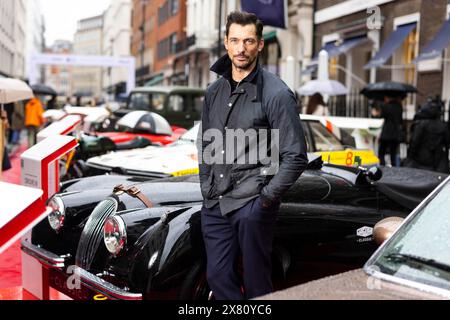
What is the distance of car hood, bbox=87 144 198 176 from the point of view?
22.0 ft

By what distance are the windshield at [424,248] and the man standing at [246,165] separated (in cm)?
75

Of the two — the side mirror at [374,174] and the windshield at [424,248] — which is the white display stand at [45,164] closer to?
the side mirror at [374,174]

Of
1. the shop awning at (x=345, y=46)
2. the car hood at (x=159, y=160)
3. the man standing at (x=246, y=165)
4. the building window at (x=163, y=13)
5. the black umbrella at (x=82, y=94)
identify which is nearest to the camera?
the man standing at (x=246, y=165)

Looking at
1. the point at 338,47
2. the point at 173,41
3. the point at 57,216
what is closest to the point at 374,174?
the point at 57,216

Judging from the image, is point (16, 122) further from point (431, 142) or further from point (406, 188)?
point (406, 188)

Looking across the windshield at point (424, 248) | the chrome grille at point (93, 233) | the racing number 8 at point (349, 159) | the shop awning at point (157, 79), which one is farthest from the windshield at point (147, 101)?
the shop awning at point (157, 79)

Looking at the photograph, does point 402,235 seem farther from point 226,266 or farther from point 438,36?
point 438,36

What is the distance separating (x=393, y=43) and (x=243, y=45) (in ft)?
39.3

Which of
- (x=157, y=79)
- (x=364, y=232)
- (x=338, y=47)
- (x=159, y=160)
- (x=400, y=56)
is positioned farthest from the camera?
(x=157, y=79)

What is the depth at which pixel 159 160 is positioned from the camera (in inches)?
276

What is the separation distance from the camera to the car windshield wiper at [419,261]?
237 cm
